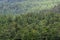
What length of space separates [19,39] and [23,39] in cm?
53

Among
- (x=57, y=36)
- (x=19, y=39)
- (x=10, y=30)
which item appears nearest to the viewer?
(x=57, y=36)

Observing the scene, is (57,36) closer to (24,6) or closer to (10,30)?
(10,30)

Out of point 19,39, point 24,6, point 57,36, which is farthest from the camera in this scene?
point 24,6

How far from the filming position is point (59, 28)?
30.9 m

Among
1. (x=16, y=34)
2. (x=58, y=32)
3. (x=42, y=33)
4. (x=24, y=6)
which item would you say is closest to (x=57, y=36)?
(x=58, y=32)

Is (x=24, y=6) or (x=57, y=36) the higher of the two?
(x=57, y=36)

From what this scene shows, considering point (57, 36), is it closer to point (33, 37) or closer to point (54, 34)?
point (54, 34)

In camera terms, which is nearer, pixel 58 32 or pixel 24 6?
pixel 58 32

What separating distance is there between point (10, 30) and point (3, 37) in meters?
2.44

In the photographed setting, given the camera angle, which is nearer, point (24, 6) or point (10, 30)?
point (10, 30)

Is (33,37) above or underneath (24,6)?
above

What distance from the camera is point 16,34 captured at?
31969 millimetres

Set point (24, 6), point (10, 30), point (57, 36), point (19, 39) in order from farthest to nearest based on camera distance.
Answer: point (24, 6) < point (10, 30) < point (19, 39) < point (57, 36)

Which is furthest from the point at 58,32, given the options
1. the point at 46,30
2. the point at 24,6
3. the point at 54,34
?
the point at 24,6
